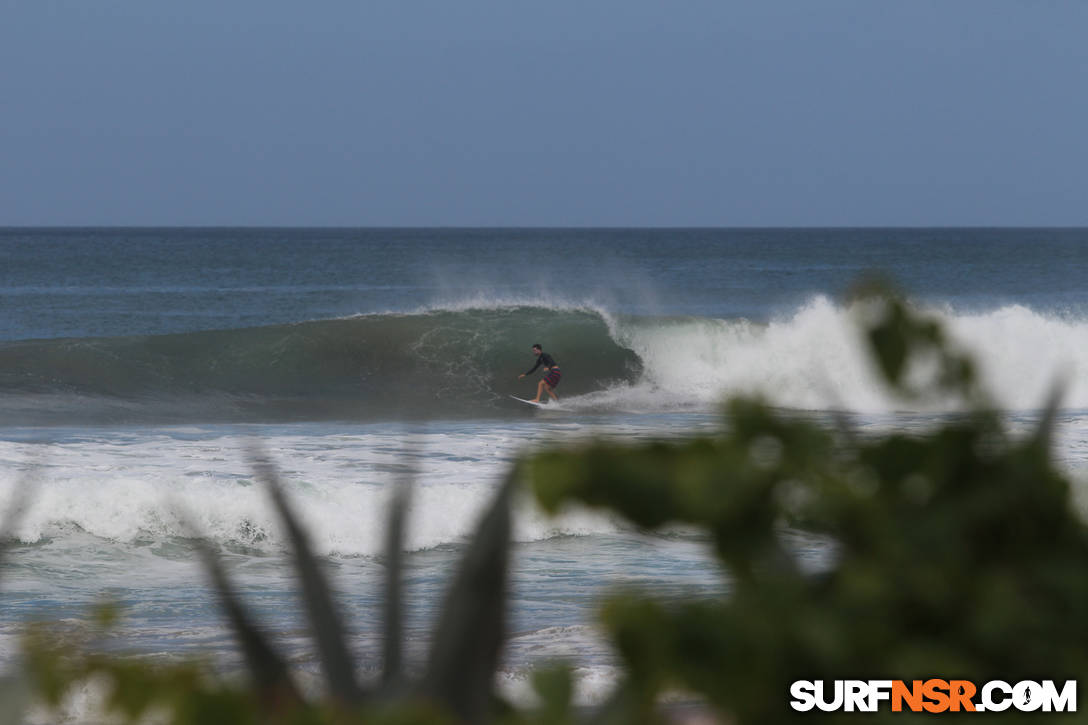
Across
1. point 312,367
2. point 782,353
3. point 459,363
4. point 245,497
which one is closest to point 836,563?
point 245,497

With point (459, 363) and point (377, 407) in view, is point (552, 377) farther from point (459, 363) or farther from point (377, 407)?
point (459, 363)

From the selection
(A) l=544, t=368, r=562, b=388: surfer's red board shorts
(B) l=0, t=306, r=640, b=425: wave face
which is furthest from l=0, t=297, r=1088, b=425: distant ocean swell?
(A) l=544, t=368, r=562, b=388: surfer's red board shorts

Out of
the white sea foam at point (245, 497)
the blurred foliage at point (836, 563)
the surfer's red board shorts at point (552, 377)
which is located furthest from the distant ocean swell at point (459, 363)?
the blurred foliage at point (836, 563)

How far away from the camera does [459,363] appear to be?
2622cm

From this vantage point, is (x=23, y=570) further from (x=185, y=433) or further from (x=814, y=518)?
(x=814, y=518)

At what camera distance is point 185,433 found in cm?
1634

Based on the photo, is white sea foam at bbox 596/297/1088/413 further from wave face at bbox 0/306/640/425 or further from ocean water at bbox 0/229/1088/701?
wave face at bbox 0/306/640/425

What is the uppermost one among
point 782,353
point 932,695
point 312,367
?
point 782,353

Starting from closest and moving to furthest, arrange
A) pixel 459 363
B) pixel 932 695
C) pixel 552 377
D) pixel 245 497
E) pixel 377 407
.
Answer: pixel 932 695
pixel 245 497
pixel 552 377
pixel 377 407
pixel 459 363

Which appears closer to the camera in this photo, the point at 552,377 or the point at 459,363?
the point at 552,377

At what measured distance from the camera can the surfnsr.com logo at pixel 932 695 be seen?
748 mm

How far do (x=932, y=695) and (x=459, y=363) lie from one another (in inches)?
1006

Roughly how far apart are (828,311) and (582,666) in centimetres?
2271

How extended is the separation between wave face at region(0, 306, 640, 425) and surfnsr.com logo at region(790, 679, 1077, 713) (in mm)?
18861
